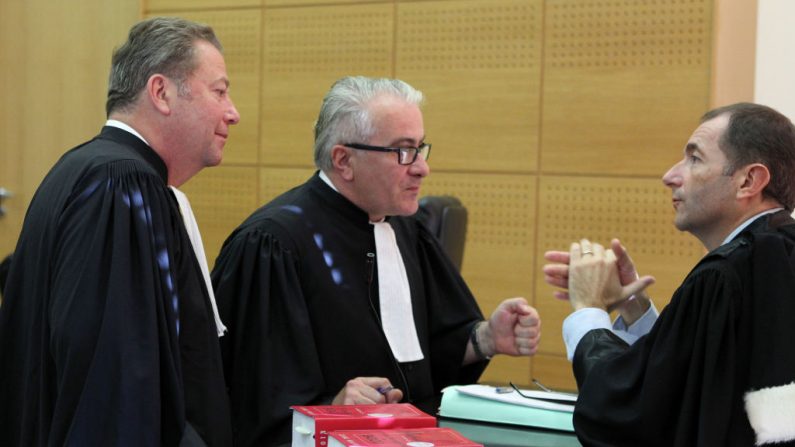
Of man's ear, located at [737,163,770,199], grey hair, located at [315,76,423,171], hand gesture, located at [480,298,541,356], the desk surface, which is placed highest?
grey hair, located at [315,76,423,171]

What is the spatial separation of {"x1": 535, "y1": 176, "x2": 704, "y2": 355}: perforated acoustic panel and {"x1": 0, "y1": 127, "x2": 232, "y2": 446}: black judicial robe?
11.3ft

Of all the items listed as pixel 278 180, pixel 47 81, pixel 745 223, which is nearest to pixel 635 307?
pixel 745 223

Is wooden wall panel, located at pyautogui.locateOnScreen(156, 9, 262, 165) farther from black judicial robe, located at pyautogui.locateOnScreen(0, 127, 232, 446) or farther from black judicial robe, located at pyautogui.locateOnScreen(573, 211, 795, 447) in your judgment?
black judicial robe, located at pyautogui.locateOnScreen(573, 211, 795, 447)

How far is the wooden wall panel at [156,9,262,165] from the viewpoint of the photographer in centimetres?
620

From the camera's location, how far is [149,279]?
1.94 metres

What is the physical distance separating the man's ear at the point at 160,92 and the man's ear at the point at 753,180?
1331 millimetres

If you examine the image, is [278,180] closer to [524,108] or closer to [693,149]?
[524,108]

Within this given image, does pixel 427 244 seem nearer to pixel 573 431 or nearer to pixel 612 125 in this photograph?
pixel 573 431

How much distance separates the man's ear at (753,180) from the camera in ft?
7.34

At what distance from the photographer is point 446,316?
3035 millimetres

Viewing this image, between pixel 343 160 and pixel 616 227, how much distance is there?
2.82 metres

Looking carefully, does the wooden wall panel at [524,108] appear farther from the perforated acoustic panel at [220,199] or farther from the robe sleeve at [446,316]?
the robe sleeve at [446,316]

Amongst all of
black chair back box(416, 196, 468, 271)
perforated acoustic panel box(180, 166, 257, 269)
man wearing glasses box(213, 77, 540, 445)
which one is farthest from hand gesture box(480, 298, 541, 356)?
perforated acoustic panel box(180, 166, 257, 269)

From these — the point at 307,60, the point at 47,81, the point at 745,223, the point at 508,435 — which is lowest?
the point at 508,435
